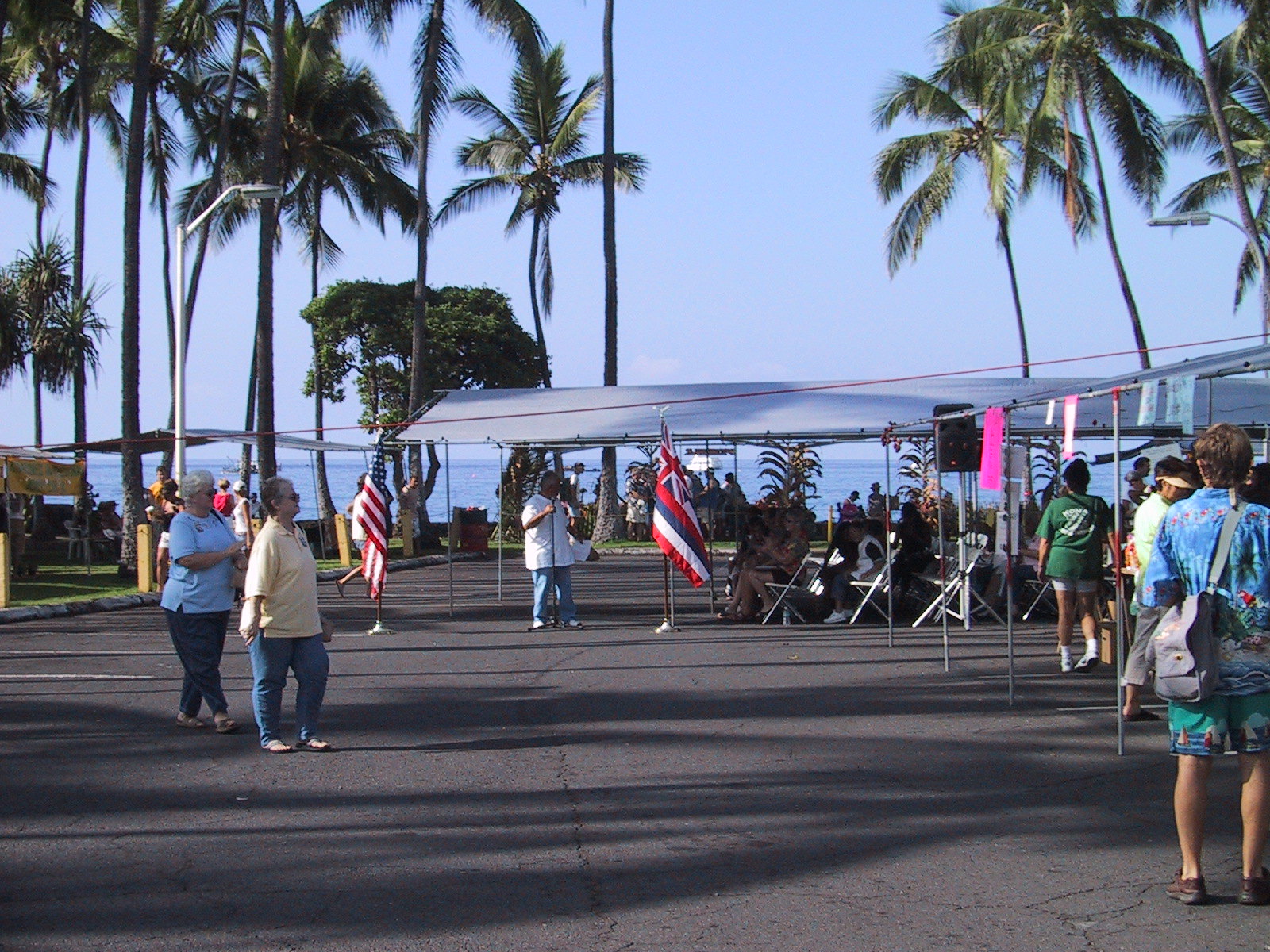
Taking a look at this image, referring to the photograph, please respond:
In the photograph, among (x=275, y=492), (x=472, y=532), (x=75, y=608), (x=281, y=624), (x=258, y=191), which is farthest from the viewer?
(x=472, y=532)

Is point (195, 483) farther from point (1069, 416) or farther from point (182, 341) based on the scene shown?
point (182, 341)

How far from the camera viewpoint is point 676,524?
14.7 metres

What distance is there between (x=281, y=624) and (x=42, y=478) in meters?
17.3

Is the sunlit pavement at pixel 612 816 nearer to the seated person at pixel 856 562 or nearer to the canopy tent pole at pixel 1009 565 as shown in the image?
the canopy tent pole at pixel 1009 565

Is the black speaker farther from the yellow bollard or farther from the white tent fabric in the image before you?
the yellow bollard

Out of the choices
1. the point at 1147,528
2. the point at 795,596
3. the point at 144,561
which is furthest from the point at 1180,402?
the point at 144,561

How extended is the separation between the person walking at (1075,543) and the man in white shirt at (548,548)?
232 inches

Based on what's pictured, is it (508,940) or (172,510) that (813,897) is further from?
(172,510)

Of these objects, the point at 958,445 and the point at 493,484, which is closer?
the point at 958,445

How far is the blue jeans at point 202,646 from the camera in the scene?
8.67m

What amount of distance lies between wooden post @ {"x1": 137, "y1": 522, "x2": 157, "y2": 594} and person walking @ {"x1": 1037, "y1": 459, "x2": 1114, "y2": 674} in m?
14.4

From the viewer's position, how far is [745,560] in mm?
16719

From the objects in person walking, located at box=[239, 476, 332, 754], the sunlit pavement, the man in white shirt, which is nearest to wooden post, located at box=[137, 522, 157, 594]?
the man in white shirt

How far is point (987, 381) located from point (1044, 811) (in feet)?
46.9
